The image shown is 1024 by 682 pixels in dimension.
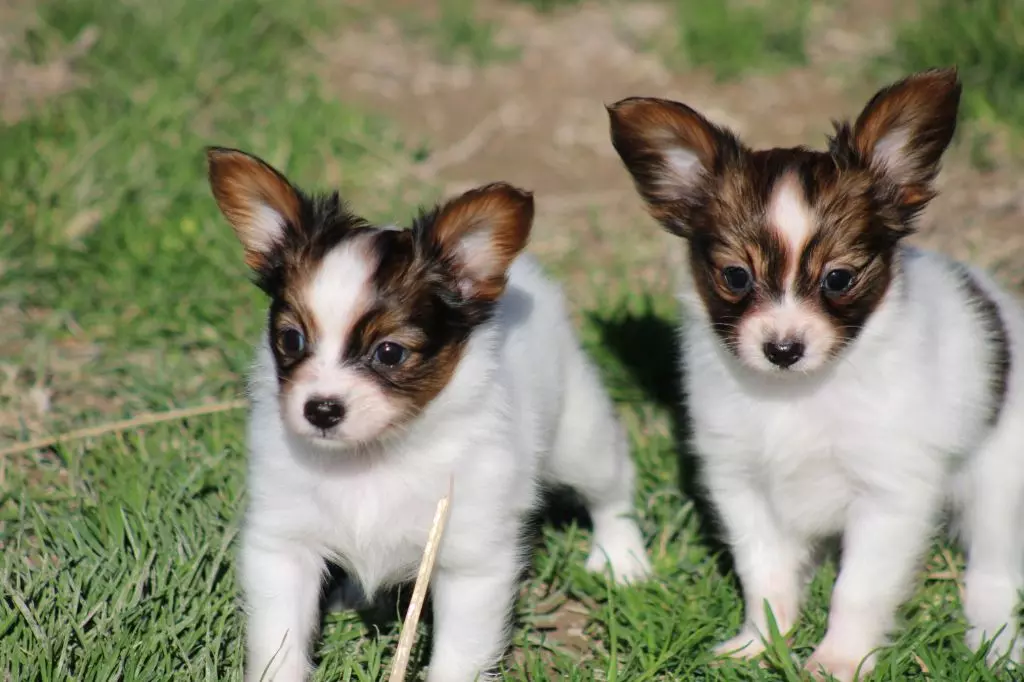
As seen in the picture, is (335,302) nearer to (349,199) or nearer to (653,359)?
(653,359)

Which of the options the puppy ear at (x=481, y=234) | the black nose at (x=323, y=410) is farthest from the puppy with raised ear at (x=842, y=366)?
the black nose at (x=323, y=410)

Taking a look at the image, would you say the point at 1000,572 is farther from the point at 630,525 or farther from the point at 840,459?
the point at 630,525

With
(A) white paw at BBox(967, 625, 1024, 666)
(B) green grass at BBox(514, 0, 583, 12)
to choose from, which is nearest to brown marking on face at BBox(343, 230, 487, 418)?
(A) white paw at BBox(967, 625, 1024, 666)

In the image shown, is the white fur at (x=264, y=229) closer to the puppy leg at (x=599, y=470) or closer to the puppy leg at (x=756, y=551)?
the puppy leg at (x=599, y=470)

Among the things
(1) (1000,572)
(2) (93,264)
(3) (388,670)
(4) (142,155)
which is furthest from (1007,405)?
(4) (142,155)

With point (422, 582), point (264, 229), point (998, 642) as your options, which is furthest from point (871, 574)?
point (264, 229)

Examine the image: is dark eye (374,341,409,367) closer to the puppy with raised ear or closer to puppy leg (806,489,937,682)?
the puppy with raised ear
